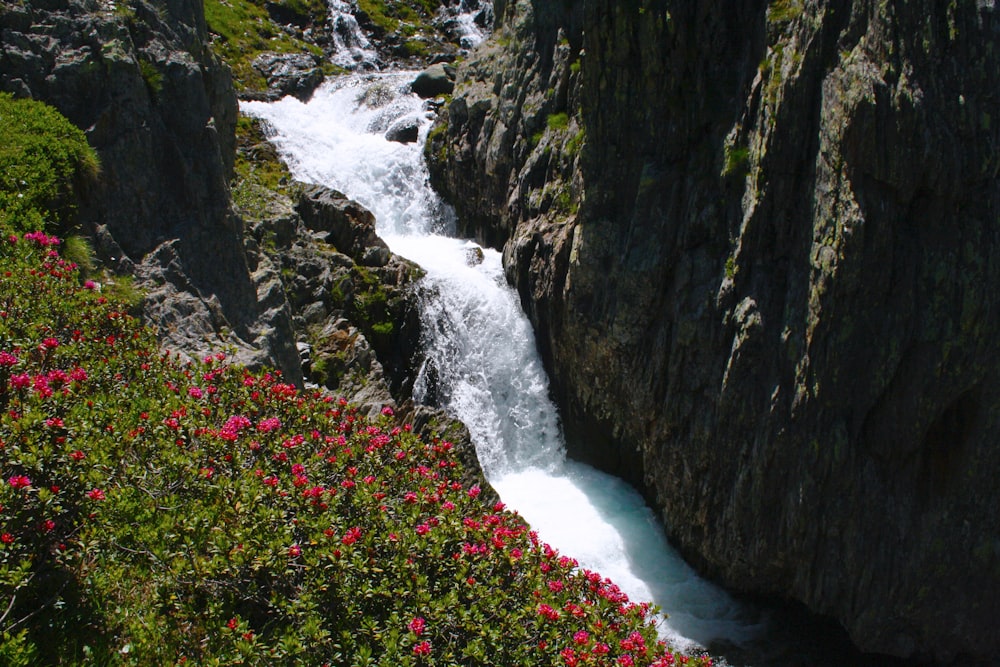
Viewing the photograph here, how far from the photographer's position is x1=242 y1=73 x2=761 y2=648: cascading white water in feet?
53.3

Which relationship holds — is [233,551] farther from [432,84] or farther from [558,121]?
[432,84]

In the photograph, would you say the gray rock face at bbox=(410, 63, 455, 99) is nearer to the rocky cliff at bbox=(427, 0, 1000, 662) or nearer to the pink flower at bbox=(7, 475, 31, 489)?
the rocky cliff at bbox=(427, 0, 1000, 662)

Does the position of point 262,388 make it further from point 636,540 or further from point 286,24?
point 286,24

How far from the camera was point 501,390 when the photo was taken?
21000mm

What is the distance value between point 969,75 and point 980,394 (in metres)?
5.81

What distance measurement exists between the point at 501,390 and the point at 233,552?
48.2 ft

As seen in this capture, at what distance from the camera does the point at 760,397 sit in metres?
14.5

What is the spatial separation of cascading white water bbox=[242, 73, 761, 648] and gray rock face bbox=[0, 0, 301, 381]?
611 centimetres

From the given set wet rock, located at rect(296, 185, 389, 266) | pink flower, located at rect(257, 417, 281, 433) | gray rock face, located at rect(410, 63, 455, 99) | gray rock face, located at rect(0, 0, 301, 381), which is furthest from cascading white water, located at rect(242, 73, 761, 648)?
pink flower, located at rect(257, 417, 281, 433)

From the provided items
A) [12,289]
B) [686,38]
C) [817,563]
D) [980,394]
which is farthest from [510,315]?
[12,289]

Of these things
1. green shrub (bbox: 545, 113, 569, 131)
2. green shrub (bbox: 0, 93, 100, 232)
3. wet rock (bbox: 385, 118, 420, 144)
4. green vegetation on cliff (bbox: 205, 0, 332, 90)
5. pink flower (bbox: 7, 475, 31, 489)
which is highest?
green vegetation on cliff (bbox: 205, 0, 332, 90)

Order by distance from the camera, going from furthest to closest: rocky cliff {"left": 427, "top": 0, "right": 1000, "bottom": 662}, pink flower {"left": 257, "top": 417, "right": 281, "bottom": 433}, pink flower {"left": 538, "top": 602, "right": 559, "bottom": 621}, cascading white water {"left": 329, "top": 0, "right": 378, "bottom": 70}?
cascading white water {"left": 329, "top": 0, "right": 378, "bottom": 70}, rocky cliff {"left": 427, "top": 0, "right": 1000, "bottom": 662}, pink flower {"left": 257, "top": 417, "right": 281, "bottom": 433}, pink flower {"left": 538, "top": 602, "right": 559, "bottom": 621}

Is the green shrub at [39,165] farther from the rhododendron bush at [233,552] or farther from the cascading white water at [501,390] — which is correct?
the cascading white water at [501,390]

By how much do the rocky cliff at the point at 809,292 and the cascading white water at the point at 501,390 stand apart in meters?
1.05
